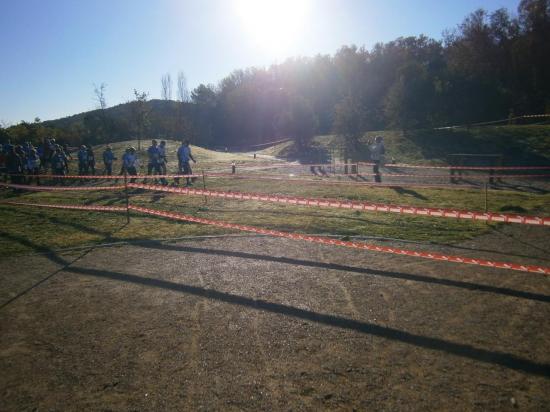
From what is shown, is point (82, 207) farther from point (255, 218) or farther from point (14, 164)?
point (14, 164)

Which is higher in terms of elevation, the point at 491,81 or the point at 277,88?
the point at 277,88

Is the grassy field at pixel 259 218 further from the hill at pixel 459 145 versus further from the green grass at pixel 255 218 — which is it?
the hill at pixel 459 145

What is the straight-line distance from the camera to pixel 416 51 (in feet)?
227

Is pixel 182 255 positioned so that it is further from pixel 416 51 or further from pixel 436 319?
pixel 416 51

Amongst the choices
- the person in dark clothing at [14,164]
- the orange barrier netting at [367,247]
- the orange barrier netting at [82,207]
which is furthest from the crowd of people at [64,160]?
the orange barrier netting at [367,247]

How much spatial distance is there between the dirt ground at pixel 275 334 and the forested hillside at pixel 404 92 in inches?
1116

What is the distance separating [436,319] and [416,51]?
7357 centimetres

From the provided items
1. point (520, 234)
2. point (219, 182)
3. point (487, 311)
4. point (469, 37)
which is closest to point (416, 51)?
point (469, 37)

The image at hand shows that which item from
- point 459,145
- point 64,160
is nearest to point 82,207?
point 64,160

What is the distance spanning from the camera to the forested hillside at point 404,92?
1478 inches

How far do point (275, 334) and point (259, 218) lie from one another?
702 cm

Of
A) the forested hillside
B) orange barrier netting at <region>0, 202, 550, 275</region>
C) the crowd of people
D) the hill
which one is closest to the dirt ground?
orange barrier netting at <region>0, 202, 550, 275</region>

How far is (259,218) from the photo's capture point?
12.2m

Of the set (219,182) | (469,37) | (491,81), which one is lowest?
(219,182)
